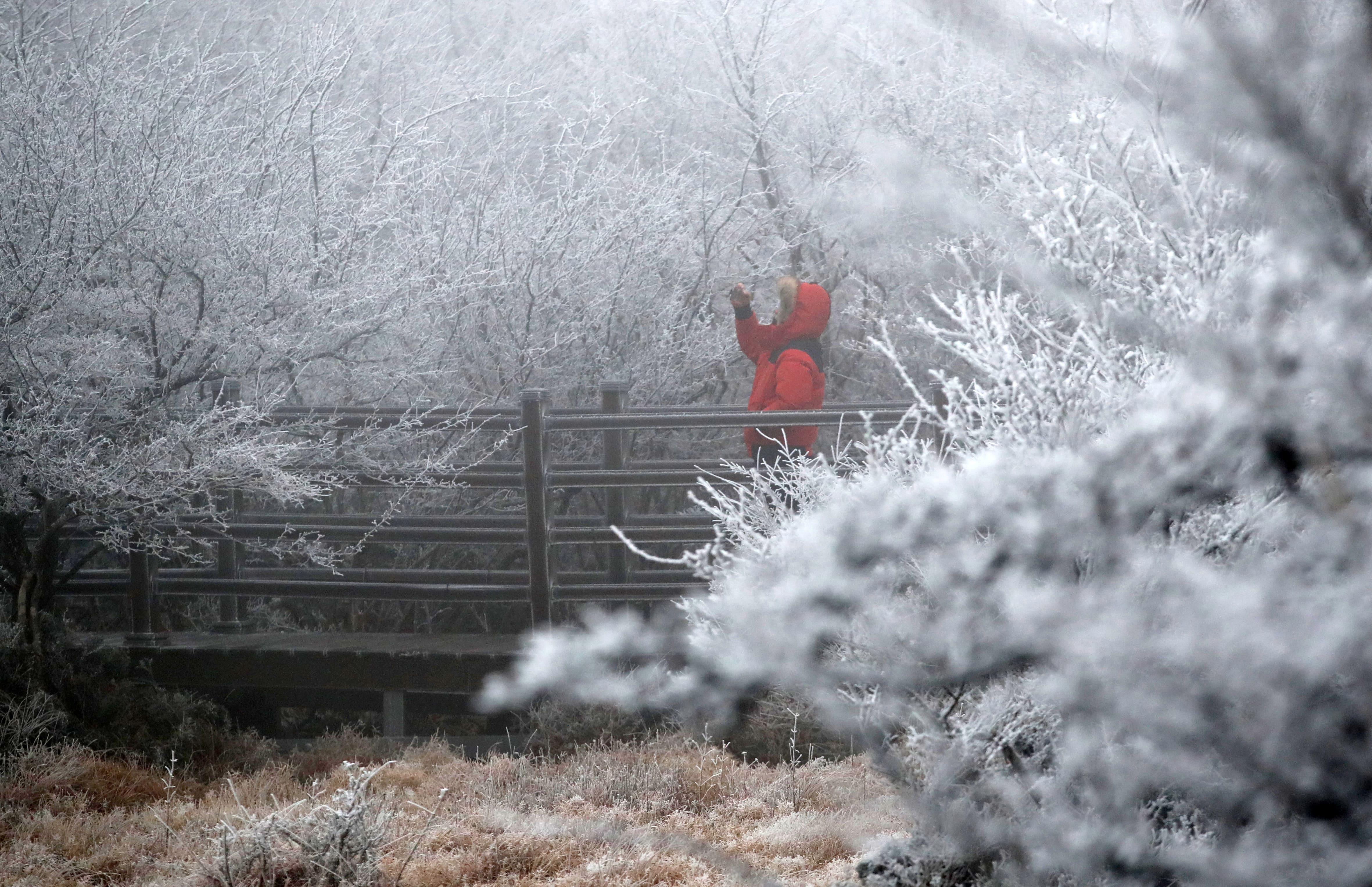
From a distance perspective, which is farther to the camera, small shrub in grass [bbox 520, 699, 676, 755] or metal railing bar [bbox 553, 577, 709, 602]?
metal railing bar [bbox 553, 577, 709, 602]

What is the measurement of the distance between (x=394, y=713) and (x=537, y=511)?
1258mm

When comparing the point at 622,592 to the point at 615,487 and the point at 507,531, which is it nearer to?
the point at 615,487

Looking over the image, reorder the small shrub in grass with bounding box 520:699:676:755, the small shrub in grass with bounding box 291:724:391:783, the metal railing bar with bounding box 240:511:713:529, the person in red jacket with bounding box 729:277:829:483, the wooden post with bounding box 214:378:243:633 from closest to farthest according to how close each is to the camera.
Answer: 1. the small shrub in grass with bounding box 291:724:391:783
2. the small shrub in grass with bounding box 520:699:676:755
3. the wooden post with bounding box 214:378:243:633
4. the metal railing bar with bounding box 240:511:713:529
5. the person in red jacket with bounding box 729:277:829:483

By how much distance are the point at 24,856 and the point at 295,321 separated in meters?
3.00

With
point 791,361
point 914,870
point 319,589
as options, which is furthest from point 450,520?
point 914,870

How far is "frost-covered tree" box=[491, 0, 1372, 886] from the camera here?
1.07m

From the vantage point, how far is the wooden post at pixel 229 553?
6113mm

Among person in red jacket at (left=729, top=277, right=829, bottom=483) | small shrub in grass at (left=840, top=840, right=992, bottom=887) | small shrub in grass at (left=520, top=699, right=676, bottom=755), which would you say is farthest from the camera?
person in red jacket at (left=729, top=277, right=829, bottom=483)

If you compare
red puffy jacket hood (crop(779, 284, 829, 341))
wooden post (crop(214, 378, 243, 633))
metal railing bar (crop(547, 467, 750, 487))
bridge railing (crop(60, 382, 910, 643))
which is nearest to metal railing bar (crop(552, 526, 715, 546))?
bridge railing (crop(60, 382, 910, 643))

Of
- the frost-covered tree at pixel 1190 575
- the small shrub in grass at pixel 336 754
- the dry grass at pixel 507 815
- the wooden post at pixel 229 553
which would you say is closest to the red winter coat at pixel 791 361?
the dry grass at pixel 507 815

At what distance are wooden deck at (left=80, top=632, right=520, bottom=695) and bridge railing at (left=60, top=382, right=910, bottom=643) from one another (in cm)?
18

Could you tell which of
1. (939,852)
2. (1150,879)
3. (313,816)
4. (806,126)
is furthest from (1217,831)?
(806,126)

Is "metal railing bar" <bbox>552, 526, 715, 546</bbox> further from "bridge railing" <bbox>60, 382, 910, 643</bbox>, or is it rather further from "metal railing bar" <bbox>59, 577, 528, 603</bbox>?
"metal railing bar" <bbox>59, 577, 528, 603</bbox>

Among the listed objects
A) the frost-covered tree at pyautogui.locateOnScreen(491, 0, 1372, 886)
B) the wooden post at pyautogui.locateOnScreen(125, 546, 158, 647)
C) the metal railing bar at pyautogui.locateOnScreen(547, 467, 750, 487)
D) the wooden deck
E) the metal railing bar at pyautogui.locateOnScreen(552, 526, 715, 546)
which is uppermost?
the frost-covered tree at pyautogui.locateOnScreen(491, 0, 1372, 886)
